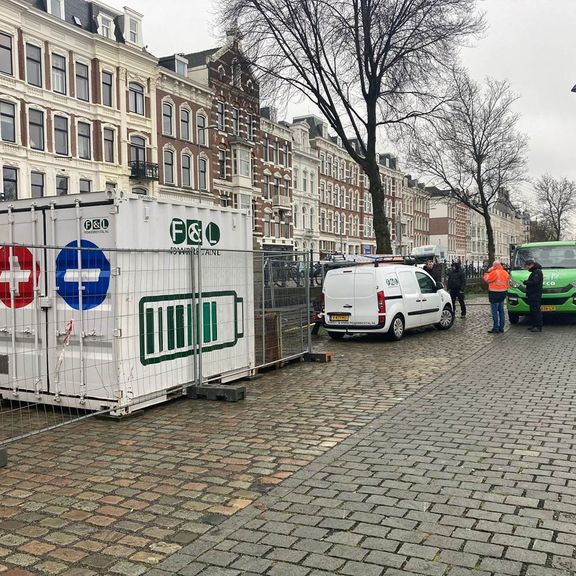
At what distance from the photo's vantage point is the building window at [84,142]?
3569 cm

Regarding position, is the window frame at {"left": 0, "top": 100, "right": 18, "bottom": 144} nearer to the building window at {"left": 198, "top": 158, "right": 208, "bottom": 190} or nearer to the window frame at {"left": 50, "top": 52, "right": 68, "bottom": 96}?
the window frame at {"left": 50, "top": 52, "right": 68, "bottom": 96}

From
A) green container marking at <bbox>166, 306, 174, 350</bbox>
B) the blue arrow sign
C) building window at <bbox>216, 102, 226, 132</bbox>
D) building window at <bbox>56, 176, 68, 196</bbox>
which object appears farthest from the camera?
building window at <bbox>216, 102, 226, 132</bbox>

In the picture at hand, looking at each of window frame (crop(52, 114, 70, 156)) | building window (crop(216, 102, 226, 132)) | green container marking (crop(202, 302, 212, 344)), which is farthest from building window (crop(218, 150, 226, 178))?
green container marking (crop(202, 302, 212, 344))

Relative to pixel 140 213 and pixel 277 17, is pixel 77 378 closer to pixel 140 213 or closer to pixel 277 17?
pixel 140 213

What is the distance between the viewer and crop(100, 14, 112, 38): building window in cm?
3727

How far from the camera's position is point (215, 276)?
8383 mm

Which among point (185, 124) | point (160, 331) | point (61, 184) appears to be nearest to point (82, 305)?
point (160, 331)

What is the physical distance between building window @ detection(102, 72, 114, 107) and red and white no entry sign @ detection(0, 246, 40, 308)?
32790 millimetres

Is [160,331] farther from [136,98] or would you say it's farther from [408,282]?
[136,98]

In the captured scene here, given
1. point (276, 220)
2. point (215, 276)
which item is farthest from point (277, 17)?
point (276, 220)

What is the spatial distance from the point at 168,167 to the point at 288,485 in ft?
131

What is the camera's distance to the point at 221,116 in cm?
4878

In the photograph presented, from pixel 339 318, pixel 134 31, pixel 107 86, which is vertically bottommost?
pixel 339 318

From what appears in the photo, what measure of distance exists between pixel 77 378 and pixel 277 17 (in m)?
19.4
